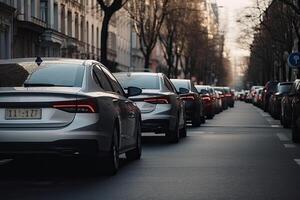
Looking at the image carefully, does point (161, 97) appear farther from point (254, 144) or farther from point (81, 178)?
point (81, 178)

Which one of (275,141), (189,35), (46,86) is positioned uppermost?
(189,35)

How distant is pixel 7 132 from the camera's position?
925cm

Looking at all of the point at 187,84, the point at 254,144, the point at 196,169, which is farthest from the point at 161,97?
the point at 187,84

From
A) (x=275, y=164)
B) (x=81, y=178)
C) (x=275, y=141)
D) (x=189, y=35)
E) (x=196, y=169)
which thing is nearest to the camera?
(x=81, y=178)

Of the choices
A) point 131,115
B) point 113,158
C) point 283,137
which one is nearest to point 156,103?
point 131,115

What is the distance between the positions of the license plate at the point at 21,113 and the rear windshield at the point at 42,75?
59cm

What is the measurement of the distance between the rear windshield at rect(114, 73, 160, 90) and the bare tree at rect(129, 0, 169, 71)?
113ft

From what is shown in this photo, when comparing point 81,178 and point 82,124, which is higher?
point 82,124

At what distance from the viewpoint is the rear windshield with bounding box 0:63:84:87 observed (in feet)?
32.6

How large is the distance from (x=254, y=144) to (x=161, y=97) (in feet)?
7.37

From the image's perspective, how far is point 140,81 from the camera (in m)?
16.2

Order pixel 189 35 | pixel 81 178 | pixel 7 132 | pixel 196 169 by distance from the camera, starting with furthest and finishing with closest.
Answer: pixel 189 35, pixel 196 169, pixel 81 178, pixel 7 132

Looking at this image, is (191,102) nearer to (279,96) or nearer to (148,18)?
(279,96)

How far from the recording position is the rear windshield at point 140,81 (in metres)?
16.0
